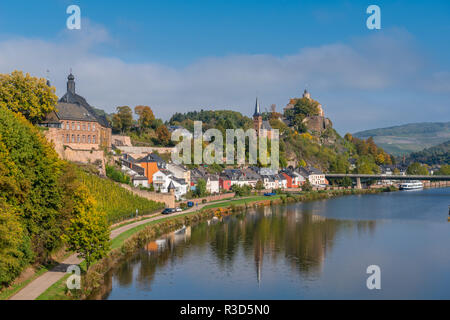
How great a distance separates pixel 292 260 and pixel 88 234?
1404cm

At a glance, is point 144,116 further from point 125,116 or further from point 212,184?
point 212,184

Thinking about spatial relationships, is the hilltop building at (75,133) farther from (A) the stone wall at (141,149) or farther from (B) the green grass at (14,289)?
(B) the green grass at (14,289)

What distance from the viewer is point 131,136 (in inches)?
2992

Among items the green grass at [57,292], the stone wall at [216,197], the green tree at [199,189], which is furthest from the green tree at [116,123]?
the green grass at [57,292]

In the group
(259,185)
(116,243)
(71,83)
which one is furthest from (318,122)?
(116,243)

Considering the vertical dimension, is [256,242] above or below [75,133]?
below

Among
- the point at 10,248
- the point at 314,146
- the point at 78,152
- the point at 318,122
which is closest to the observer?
the point at 10,248

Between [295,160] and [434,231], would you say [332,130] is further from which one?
[434,231]

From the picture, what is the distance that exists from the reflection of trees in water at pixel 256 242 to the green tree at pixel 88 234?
8.41 feet

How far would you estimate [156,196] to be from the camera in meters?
49.8

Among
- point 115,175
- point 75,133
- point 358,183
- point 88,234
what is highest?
point 75,133
